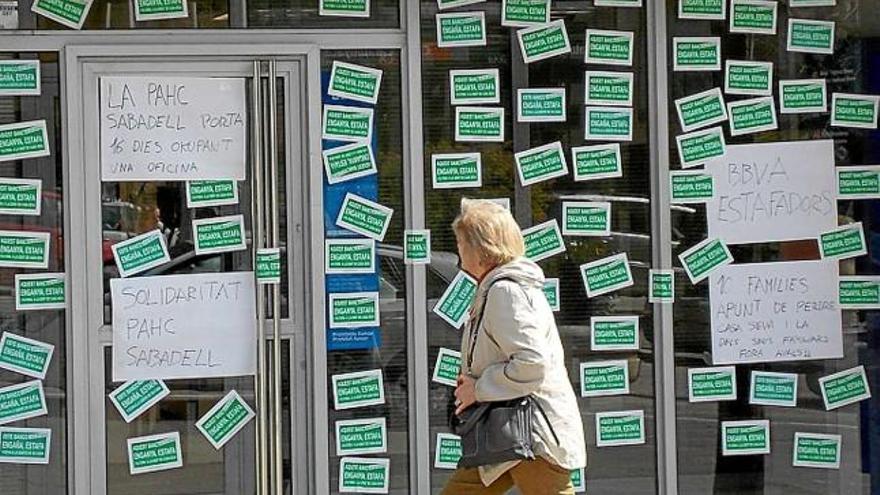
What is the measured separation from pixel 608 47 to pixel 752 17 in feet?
2.48

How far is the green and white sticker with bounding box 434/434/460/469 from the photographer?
784 centimetres

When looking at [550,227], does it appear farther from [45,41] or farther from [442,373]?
[45,41]

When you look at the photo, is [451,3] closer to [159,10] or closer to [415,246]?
[415,246]

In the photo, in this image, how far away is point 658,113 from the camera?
26.1 ft

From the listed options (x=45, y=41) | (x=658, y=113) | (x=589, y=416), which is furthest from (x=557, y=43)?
(x=45, y=41)

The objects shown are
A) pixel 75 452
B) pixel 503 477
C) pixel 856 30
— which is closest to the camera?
pixel 503 477

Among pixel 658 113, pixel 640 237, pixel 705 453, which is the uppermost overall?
pixel 658 113

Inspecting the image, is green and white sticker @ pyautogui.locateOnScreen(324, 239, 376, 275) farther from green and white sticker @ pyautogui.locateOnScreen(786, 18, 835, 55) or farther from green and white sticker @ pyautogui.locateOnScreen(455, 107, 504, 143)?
green and white sticker @ pyautogui.locateOnScreen(786, 18, 835, 55)

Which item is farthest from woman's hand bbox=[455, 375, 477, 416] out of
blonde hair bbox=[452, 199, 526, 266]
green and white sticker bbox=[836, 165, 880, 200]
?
green and white sticker bbox=[836, 165, 880, 200]

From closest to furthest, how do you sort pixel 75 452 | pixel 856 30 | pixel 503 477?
pixel 503 477 → pixel 75 452 → pixel 856 30

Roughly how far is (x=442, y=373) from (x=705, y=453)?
1.39 meters

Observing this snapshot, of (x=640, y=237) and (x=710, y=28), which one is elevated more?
(x=710, y=28)

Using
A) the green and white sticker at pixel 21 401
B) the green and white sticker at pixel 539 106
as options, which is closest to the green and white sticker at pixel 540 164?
the green and white sticker at pixel 539 106

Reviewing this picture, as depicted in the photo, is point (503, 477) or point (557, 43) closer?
point (503, 477)
